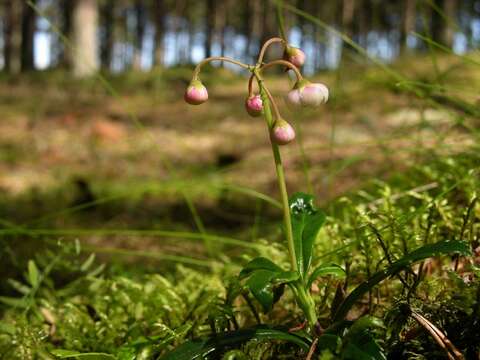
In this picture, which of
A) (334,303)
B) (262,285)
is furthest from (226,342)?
(334,303)

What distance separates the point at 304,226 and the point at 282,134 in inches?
9.9

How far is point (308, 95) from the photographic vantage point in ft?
2.39

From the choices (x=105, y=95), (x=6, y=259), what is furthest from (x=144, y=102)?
(x=6, y=259)

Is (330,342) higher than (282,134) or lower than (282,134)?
lower

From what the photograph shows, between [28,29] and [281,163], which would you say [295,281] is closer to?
[281,163]

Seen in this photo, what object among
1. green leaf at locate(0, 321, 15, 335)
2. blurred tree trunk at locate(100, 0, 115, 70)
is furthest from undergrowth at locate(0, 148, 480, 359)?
blurred tree trunk at locate(100, 0, 115, 70)

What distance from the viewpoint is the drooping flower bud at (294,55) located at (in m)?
0.84

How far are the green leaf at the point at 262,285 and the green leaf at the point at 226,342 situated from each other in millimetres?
53

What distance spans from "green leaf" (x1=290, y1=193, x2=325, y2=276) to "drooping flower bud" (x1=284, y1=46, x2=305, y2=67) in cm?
25

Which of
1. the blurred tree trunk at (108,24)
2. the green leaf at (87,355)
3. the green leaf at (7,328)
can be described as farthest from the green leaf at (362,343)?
the blurred tree trunk at (108,24)

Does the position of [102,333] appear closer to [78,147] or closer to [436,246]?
[436,246]

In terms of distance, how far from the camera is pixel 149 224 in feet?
9.47

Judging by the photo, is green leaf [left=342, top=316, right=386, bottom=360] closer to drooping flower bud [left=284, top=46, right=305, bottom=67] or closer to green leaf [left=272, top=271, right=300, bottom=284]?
green leaf [left=272, top=271, right=300, bottom=284]

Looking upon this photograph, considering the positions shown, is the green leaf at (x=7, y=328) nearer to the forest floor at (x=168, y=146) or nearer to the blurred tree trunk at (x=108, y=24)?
the forest floor at (x=168, y=146)
